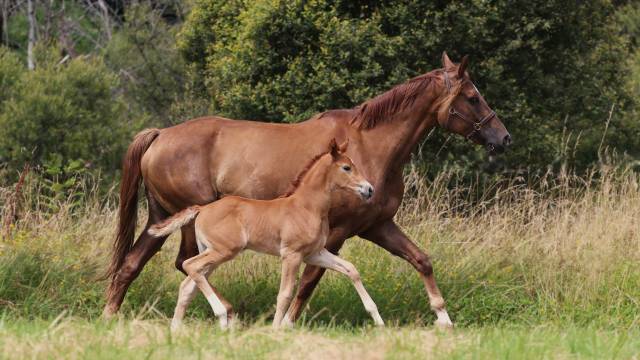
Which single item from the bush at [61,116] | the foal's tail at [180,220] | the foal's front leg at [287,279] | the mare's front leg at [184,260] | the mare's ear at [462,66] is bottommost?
the bush at [61,116]

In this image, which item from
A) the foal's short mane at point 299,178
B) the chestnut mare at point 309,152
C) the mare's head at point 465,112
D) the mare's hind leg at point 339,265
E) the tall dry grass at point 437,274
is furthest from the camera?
the tall dry grass at point 437,274

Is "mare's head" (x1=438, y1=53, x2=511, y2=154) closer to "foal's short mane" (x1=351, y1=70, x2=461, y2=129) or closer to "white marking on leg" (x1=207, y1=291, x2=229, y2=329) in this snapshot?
"foal's short mane" (x1=351, y1=70, x2=461, y2=129)

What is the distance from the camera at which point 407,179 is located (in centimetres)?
1194

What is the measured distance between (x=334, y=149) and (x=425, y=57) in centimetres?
586

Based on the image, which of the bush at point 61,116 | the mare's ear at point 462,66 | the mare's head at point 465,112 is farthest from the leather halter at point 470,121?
the bush at point 61,116

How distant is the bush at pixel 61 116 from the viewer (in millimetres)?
17766

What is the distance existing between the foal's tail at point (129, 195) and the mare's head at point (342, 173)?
5.97 ft

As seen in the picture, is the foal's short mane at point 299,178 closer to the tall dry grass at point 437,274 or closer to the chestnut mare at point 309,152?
the chestnut mare at point 309,152

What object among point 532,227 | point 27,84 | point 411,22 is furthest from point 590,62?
point 27,84

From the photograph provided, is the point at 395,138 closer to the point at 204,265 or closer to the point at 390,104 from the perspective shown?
the point at 390,104

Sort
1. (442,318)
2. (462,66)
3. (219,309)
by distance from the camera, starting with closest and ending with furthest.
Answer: (219,309) < (442,318) < (462,66)

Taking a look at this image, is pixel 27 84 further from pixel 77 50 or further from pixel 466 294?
pixel 466 294

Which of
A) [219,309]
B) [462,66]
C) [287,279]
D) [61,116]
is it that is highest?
[462,66]

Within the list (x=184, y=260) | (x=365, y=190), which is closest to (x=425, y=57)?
(x=184, y=260)
